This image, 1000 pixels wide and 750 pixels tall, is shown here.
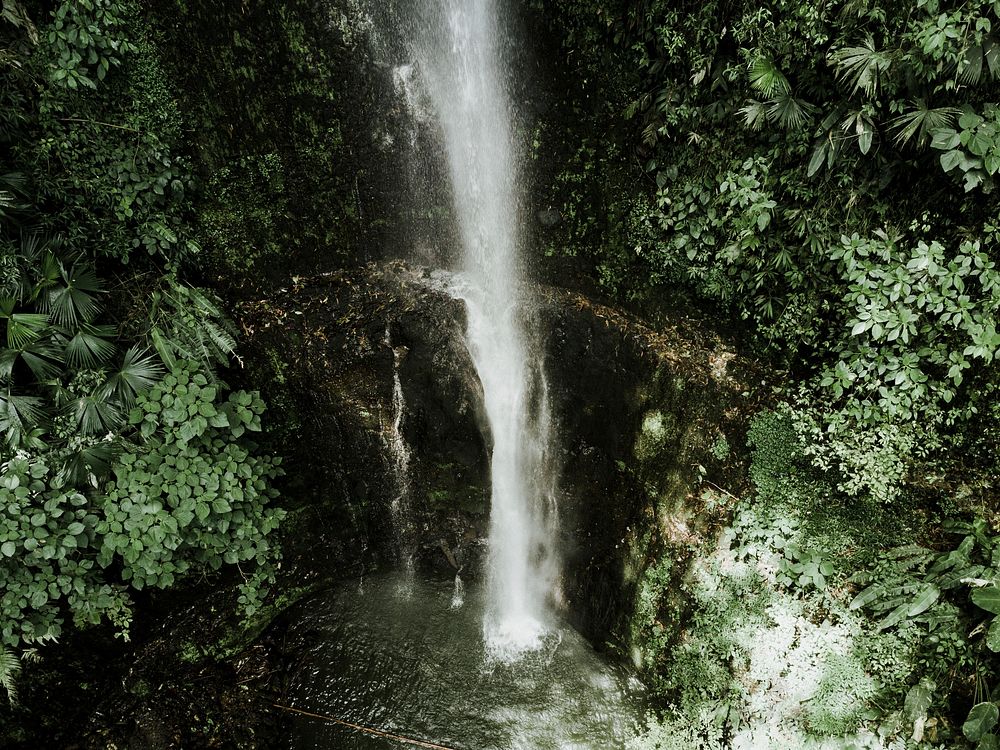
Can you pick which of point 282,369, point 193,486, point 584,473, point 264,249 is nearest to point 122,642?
point 193,486

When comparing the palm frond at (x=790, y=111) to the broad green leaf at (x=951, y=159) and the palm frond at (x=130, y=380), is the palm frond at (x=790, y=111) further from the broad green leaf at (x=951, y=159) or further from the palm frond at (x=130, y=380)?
the palm frond at (x=130, y=380)

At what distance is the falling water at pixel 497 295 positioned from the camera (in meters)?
4.82

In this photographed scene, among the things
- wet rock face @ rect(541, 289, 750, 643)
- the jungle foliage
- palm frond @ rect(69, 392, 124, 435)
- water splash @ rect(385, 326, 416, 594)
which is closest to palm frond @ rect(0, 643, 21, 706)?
the jungle foliage

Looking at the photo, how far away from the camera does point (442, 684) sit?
17.5 ft

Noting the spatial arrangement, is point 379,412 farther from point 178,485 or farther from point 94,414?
point 94,414

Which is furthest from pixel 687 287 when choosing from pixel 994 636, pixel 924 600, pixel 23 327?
pixel 23 327

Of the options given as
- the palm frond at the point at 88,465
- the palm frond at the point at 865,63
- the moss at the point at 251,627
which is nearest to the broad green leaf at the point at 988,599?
the palm frond at the point at 865,63

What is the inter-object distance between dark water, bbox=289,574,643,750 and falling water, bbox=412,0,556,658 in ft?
1.10

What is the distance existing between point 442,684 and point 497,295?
4.13 m

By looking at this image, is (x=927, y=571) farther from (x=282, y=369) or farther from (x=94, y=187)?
(x=94, y=187)

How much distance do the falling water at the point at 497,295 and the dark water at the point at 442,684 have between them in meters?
0.34

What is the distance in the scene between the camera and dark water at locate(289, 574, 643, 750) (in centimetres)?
489

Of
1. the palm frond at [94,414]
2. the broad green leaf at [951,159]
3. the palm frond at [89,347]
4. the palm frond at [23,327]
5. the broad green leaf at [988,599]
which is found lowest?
the broad green leaf at [988,599]

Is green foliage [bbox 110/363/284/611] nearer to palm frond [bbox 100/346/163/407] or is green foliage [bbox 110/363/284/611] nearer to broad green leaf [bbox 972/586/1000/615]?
palm frond [bbox 100/346/163/407]
